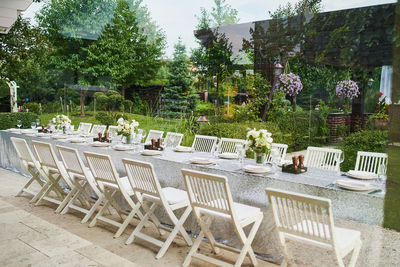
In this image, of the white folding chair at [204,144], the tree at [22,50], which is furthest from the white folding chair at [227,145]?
the tree at [22,50]

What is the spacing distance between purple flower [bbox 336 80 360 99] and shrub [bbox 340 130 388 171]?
0.57 metres

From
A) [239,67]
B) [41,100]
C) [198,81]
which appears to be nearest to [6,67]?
[41,100]

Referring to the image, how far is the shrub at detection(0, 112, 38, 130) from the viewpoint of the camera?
28.2ft

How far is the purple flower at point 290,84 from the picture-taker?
612 centimetres

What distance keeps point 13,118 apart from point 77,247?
6.42 m

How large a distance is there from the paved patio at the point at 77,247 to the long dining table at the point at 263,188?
0.42 ft

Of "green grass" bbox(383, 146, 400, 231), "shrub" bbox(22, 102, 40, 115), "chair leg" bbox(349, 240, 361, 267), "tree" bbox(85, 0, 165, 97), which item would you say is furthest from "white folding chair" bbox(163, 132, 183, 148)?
"green grass" bbox(383, 146, 400, 231)

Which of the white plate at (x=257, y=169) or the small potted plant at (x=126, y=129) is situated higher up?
the small potted plant at (x=126, y=129)

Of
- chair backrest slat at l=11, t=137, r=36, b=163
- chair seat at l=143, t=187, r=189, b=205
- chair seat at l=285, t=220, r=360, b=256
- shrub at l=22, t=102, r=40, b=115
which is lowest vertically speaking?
chair seat at l=143, t=187, r=189, b=205

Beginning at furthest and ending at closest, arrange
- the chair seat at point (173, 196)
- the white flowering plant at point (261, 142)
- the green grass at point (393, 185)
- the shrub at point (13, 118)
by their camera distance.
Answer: the shrub at point (13, 118), the white flowering plant at point (261, 142), the chair seat at point (173, 196), the green grass at point (393, 185)

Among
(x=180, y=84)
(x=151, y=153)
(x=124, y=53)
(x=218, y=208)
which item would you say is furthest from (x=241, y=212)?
(x=124, y=53)

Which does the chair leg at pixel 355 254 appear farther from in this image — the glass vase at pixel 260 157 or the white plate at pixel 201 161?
the white plate at pixel 201 161

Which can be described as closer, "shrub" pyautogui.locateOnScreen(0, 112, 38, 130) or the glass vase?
the glass vase

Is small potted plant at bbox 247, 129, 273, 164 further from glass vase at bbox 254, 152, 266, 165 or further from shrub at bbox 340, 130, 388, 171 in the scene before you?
shrub at bbox 340, 130, 388, 171
